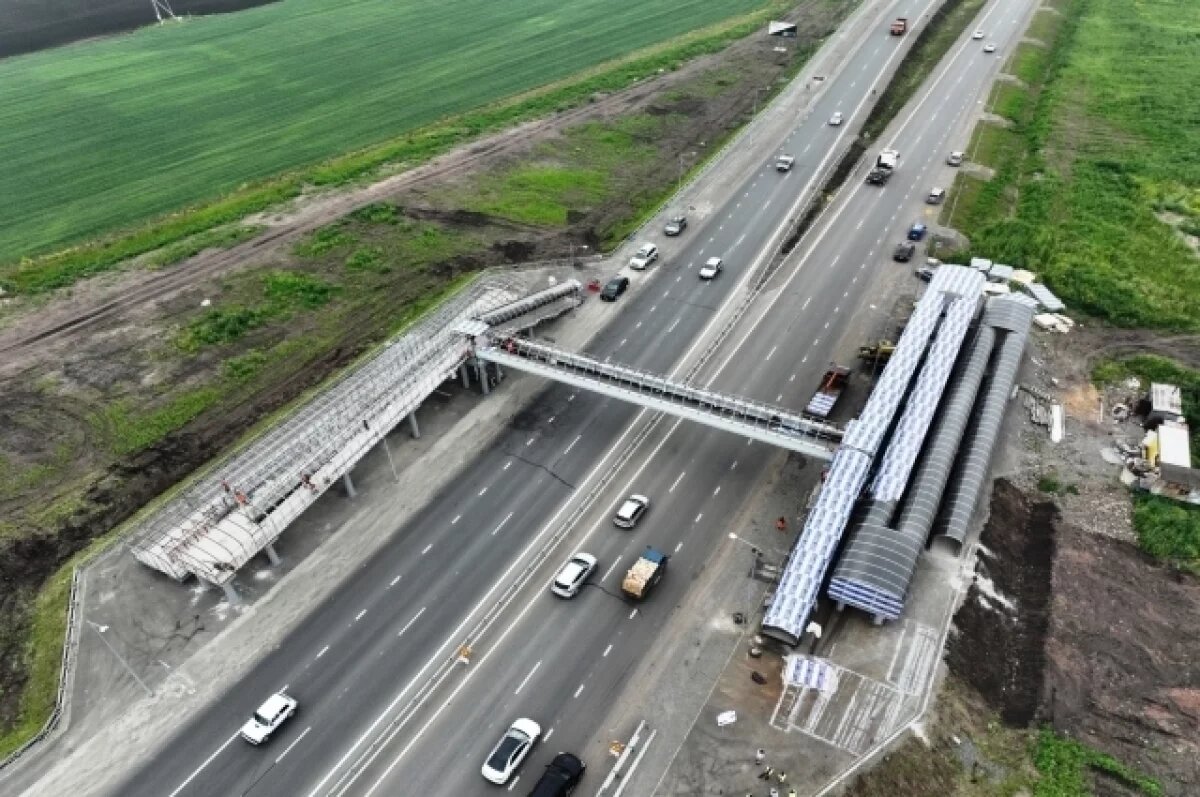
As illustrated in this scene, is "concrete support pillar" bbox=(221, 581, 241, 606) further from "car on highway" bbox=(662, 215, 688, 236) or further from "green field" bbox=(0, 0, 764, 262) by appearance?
"green field" bbox=(0, 0, 764, 262)

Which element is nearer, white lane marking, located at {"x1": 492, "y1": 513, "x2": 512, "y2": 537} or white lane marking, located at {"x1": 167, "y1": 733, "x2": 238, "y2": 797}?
white lane marking, located at {"x1": 167, "y1": 733, "x2": 238, "y2": 797}

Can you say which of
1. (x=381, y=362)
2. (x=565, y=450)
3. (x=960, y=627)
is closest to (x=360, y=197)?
(x=381, y=362)

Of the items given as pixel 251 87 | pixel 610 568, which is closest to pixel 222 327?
pixel 610 568

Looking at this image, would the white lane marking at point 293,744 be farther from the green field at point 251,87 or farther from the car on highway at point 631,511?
the green field at point 251,87

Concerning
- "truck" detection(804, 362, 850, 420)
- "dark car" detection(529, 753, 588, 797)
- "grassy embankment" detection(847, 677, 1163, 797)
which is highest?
"truck" detection(804, 362, 850, 420)

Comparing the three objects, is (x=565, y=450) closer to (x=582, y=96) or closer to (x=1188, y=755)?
(x=1188, y=755)

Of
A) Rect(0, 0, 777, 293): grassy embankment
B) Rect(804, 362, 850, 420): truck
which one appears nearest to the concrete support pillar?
Rect(804, 362, 850, 420): truck

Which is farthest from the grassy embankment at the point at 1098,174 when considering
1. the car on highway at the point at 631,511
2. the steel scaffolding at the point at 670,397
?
the car on highway at the point at 631,511
